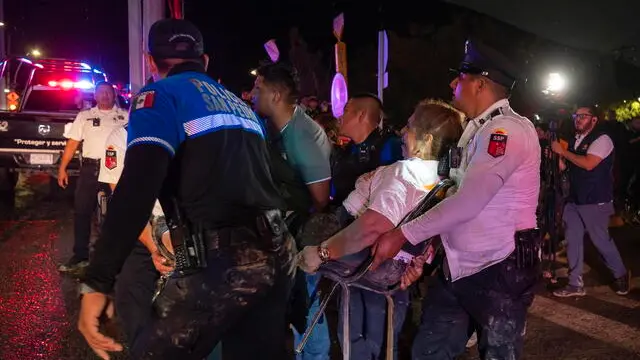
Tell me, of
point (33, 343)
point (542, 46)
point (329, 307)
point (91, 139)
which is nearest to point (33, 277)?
point (91, 139)

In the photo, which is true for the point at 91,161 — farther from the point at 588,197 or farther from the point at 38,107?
the point at 38,107

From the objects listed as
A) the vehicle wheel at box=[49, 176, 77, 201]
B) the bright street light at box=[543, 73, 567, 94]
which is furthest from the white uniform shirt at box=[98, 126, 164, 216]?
the vehicle wheel at box=[49, 176, 77, 201]

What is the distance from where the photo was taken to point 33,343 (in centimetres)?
459

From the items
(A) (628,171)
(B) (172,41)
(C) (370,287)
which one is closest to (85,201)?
(C) (370,287)

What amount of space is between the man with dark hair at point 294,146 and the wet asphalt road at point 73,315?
58.1 inches

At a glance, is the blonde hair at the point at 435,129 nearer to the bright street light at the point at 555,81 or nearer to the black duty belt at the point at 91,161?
the black duty belt at the point at 91,161

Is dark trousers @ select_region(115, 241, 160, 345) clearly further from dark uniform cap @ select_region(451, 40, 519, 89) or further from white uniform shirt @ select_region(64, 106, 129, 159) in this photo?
white uniform shirt @ select_region(64, 106, 129, 159)

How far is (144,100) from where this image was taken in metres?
2.15

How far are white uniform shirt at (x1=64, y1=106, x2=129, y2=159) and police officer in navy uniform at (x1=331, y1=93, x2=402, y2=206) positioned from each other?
117 inches

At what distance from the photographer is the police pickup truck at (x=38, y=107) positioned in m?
10.8

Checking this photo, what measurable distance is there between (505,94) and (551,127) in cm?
328

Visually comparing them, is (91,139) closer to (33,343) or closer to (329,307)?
(33,343)

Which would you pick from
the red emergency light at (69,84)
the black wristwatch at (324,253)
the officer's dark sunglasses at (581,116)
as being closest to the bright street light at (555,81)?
the officer's dark sunglasses at (581,116)

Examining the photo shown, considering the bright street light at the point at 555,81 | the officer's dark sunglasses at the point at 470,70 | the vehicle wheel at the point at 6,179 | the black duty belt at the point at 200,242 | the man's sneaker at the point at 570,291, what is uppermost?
the bright street light at the point at 555,81
